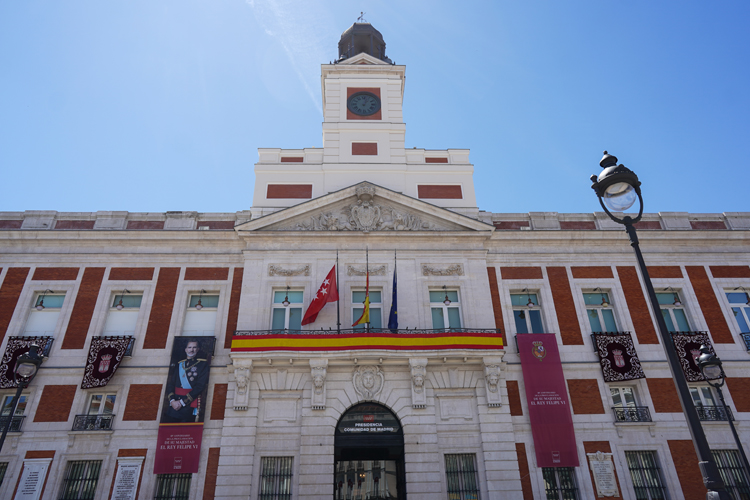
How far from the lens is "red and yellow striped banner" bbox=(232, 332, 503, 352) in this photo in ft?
60.2

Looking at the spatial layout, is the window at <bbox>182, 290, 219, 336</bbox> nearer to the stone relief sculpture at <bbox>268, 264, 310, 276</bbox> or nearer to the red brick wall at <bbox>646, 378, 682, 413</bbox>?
the stone relief sculpture at <bbox>268, 264, 310, 276</bbox>

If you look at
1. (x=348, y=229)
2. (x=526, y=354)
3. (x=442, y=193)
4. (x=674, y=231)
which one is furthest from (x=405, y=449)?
(x=674, y=231)

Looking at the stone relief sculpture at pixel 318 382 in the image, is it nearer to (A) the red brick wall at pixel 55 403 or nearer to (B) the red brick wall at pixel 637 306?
(A) the red brick wall at pixel 55 403

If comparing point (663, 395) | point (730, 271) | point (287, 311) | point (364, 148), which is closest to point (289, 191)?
point (364, 148)

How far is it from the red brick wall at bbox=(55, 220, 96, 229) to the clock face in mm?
14146

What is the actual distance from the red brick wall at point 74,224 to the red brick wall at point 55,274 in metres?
2.21

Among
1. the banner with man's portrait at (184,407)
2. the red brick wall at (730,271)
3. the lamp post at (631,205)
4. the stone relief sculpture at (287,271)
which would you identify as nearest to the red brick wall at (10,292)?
the banner with man's portrait at (184,407)

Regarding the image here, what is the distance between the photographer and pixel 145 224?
2266cm

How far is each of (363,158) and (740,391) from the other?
19.1 meters

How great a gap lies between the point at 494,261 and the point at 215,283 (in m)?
12.4

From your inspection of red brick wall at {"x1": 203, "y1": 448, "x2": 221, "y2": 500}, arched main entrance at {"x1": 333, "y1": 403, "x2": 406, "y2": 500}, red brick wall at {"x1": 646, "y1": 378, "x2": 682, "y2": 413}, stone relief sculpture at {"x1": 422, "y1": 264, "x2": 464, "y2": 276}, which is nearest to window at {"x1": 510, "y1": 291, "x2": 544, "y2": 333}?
stone relief sculpture at {"x1": 422, "y1": 264, "x2": 464, "y2": 276}

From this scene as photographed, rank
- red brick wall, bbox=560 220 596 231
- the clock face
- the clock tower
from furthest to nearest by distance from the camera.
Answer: the clock face → the clock tower → red brick wall, bbox=560 220 596 231

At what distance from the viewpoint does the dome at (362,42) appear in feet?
99.1

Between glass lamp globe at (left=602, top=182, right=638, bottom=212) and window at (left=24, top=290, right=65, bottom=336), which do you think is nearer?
glass lamp globe at (left=602, top=182, right=638, bottom=212)
